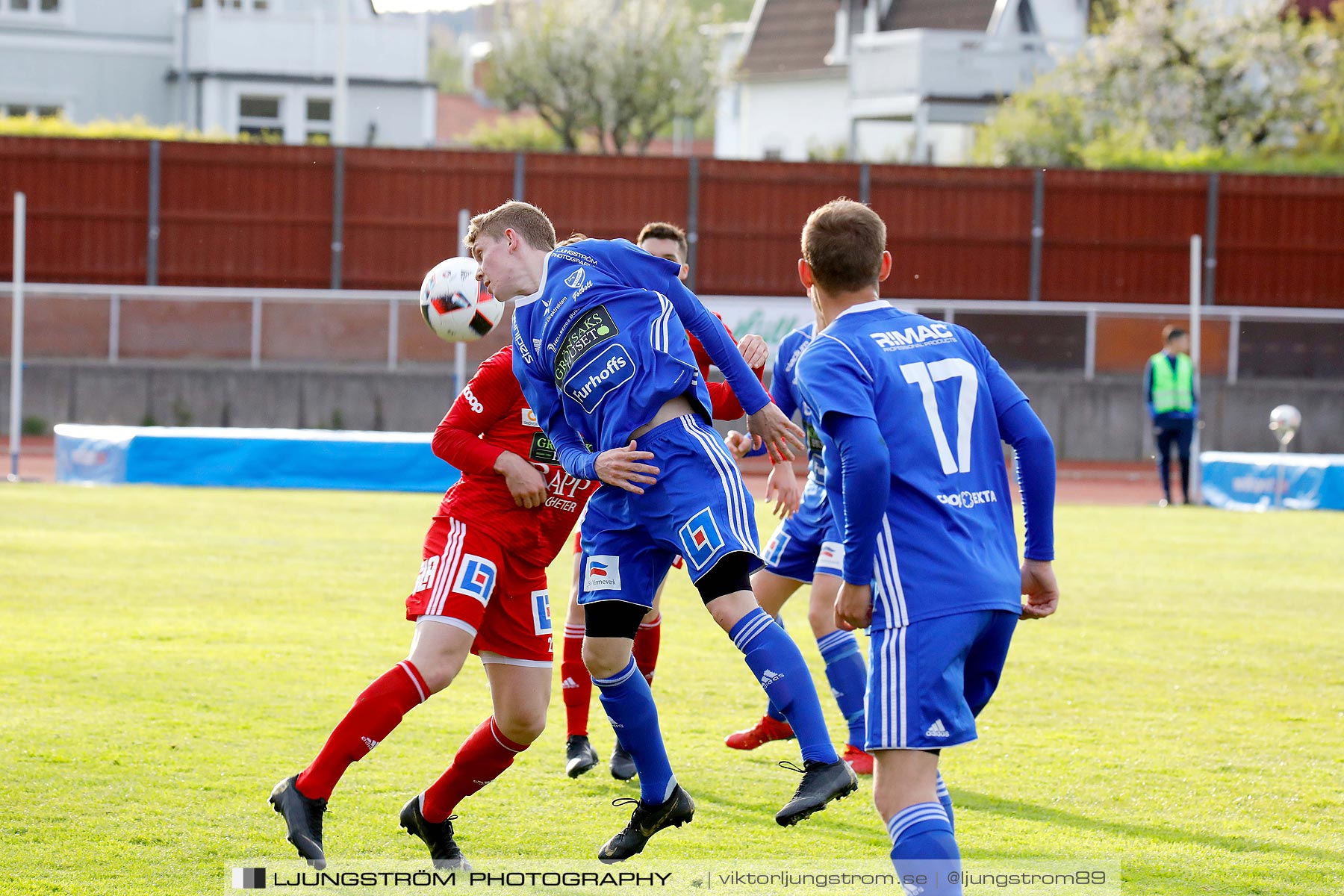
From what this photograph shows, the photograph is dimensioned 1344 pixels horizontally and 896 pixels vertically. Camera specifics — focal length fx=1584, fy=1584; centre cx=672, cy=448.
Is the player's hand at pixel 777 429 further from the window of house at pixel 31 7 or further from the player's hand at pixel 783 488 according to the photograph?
the window of house at pixel 31 7

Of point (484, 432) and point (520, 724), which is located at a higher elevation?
point (484, 432)

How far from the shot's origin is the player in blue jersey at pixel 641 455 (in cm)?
442

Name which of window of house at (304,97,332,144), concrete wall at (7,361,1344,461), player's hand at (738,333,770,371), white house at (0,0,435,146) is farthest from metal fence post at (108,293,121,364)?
player's hand at (738,333,770,371)

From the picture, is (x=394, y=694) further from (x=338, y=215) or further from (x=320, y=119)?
(x=320, y=119)

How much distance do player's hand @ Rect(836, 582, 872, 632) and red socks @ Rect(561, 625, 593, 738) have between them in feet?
7.63


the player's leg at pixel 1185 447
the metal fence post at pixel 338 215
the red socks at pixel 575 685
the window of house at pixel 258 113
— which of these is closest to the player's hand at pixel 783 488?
the red socks at pixel 575 685

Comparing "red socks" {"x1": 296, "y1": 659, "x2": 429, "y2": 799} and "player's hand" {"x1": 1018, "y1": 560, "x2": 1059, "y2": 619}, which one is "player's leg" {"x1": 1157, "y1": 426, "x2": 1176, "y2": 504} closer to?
"player's hand" {"x1": 1018, "y1": 560, "x2": 1059, "y2": 619}

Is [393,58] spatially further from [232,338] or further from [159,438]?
[159,438]

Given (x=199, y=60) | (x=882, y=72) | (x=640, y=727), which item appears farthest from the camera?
(x=882, y=72)

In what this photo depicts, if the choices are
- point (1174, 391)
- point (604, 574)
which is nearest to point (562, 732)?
point (604, 574)

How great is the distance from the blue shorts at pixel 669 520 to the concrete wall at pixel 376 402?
64.7 ft

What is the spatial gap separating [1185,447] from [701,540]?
16.1 meters

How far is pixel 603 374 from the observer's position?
180 inches

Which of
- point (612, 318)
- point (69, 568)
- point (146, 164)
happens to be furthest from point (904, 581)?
point (146, 164)
